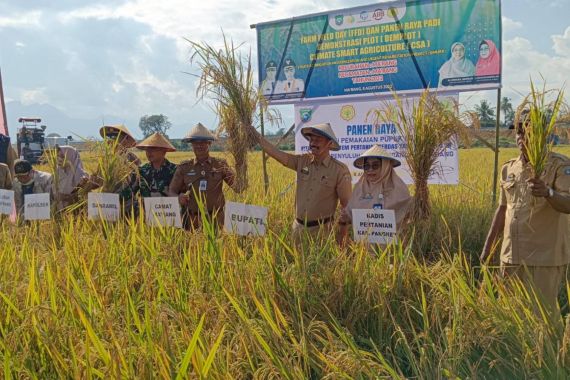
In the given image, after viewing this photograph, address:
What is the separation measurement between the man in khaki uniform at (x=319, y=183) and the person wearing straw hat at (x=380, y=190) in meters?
0.37

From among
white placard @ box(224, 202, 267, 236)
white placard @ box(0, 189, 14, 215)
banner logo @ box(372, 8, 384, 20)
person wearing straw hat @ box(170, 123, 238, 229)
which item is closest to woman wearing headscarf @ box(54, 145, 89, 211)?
white placard @ box(0, 189, 14, 215)

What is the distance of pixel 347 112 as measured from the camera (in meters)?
5.22

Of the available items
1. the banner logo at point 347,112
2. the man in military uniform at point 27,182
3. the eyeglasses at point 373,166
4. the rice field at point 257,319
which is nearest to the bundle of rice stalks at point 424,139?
the eyeglasses at point 373,166

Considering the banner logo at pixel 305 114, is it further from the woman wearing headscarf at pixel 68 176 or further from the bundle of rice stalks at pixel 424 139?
the woman wearing headscarf at pixel 68 176

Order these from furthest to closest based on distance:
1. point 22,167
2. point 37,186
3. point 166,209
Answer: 1. point 37,186
2. point 22,167
3. point 166,209

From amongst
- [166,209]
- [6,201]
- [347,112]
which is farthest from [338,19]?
[6,201]

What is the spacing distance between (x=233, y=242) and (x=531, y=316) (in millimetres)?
1555

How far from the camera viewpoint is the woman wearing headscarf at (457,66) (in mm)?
4582

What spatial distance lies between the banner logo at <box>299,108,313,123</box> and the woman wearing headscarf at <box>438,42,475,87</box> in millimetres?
1485

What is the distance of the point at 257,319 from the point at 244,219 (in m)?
1.13

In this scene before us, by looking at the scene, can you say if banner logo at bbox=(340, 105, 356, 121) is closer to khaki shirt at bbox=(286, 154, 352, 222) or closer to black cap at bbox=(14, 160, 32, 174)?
khaki shirt at bbox=(286, 154, 352, 222)

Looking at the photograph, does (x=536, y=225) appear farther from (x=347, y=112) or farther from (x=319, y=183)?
(x=347, y=112)

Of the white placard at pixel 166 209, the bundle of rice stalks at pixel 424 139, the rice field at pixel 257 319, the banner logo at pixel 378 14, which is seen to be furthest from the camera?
the banner logo at pixel 378 14

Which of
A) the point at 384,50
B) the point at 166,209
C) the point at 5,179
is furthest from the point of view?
the point at 384,50
